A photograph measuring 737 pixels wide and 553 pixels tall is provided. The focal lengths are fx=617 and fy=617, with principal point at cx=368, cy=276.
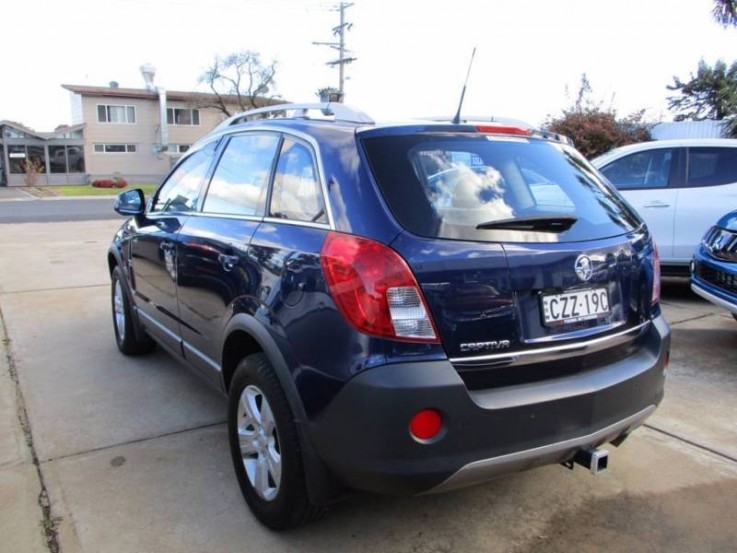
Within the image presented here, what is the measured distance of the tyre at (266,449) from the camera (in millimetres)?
2441

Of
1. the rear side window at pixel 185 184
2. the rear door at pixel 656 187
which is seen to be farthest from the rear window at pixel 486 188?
the rear door at pixel 656 187

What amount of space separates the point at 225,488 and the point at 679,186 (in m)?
5.99

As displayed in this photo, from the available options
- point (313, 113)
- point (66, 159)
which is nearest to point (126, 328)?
point (313, 113)

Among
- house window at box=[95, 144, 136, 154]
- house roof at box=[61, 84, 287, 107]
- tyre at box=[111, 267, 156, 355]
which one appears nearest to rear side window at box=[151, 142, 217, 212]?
tyre at box=[111, 267, 156, 355]

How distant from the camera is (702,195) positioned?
6.71 meters

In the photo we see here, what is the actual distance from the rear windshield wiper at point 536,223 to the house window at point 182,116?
160 ft

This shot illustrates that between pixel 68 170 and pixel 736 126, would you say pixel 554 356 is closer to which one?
pixel 736 126

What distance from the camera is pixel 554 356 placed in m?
2.35

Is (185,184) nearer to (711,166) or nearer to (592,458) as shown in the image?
(592,458)

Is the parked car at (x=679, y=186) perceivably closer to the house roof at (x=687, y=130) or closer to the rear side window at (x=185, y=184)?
the rear side window at (x=185, y=184)

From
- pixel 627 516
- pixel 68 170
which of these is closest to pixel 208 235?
pixel 627 516

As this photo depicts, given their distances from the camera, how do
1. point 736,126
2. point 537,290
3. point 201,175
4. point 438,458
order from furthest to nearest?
point 736,126 < point 201,175 < point 537,290 < point 438,458

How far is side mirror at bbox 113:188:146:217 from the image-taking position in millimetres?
4500

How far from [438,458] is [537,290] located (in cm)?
72
